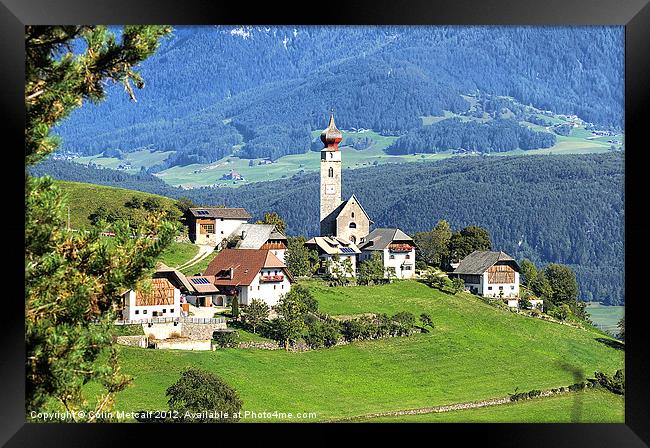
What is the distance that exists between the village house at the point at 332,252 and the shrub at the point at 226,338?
3.97m

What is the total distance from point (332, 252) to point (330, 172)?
643 centimetres

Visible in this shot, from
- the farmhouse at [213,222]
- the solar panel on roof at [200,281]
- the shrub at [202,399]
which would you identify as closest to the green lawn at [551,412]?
the shrub at [202,399]

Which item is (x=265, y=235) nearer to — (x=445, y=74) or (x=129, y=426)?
(x=129, y=426)

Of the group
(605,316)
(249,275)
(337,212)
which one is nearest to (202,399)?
(249,275)

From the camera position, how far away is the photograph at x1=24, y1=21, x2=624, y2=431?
285 inches

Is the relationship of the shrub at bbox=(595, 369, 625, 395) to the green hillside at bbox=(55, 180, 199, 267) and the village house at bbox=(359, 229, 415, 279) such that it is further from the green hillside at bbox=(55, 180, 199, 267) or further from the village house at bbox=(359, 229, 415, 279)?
the green hillside at bbox=(55, 180, 199, 267)

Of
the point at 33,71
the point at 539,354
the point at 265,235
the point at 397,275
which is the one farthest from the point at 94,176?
the point at 33,71

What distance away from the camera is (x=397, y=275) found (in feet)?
76.9

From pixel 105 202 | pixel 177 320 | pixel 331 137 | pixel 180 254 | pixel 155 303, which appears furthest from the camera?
pixel 331 137

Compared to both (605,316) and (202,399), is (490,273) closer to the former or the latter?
(605,316)

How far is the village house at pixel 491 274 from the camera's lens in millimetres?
23500

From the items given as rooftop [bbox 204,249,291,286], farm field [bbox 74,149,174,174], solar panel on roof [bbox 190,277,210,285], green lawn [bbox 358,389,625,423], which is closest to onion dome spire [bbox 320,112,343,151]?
farm field [bbox 74,149,174,174]
